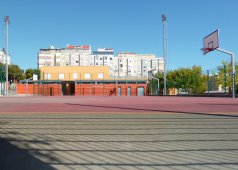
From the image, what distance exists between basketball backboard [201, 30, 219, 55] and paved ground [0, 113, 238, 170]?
23.6 m

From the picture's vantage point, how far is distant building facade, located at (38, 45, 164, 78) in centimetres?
14388

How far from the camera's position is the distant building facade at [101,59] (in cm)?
14388

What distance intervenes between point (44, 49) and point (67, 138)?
142520 mm

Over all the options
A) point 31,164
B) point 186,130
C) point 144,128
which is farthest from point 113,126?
point 31,164

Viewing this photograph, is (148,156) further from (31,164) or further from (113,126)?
(113,126)

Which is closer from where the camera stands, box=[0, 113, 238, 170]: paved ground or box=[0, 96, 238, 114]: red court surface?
box=[0, 113, 238, 170]: paved ground

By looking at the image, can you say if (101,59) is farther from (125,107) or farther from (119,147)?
(119,147)

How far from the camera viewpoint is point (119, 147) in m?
5.53

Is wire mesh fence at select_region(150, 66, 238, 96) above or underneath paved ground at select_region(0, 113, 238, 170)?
above

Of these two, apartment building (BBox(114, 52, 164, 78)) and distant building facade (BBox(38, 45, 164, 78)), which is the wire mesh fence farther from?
apartment building (BBox(114, 52, 164, 78))

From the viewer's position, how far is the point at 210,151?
16.9ft

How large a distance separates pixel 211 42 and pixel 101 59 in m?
120

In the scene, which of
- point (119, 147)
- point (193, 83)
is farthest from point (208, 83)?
point (119, 147)

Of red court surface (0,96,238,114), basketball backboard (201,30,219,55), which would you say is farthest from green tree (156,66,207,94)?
red court surface (0,96,238,114)
